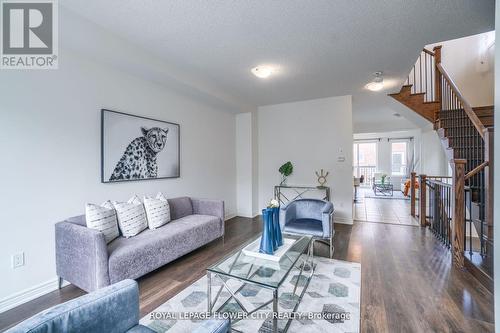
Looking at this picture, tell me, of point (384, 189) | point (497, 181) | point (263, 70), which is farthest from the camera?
point (384, 189)

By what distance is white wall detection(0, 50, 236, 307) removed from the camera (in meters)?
1.99

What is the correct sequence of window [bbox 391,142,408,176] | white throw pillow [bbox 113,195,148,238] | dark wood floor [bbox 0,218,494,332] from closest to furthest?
dark wood floor [bbox 0,218,494,332] < white throw pillow [bbox 113,195,148,238] < window [bbox 391,142,408,176]

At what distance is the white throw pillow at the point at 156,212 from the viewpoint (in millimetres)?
2783

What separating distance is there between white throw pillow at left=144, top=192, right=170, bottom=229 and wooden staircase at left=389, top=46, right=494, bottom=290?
138 inches

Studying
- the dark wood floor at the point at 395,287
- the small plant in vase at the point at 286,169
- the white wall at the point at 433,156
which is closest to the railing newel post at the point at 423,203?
the dark wood floor at the point at 395,287

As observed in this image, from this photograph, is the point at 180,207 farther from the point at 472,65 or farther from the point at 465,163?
the point at 472,65

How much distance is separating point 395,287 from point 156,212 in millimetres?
2742

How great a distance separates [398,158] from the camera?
10.4 metres

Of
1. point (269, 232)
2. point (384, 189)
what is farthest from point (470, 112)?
point (384, 189)

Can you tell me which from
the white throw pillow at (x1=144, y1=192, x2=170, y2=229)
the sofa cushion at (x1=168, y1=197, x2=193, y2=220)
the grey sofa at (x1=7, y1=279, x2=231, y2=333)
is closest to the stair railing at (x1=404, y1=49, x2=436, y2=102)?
the sofa cushion at (x1=168, y1=197, x2=193, y2=220)

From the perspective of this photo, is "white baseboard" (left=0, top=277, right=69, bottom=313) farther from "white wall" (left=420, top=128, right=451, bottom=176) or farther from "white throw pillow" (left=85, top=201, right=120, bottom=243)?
"white wall" (left=420, top=128, right=451, bottom=176)

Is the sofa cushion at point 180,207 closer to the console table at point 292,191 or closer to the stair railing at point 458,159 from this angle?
the console table at point 292,191

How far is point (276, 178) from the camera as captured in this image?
533cm

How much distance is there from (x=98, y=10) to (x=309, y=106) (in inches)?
155
